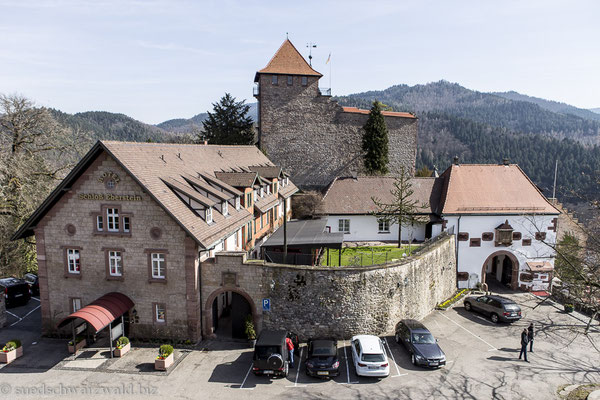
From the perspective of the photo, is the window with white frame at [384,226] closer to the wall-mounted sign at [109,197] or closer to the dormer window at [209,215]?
the dormer window at [209,215]

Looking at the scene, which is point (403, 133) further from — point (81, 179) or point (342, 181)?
point (81, 179)

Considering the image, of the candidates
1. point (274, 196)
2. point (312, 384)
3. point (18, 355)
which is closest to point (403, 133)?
point (274, 196)

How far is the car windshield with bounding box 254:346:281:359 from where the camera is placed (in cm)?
1910

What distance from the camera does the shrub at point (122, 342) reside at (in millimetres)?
20913

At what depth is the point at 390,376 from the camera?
19781 millimetres

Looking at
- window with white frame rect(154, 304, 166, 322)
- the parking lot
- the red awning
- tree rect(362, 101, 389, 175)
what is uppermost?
tree rect(362, 101, 389, 175)

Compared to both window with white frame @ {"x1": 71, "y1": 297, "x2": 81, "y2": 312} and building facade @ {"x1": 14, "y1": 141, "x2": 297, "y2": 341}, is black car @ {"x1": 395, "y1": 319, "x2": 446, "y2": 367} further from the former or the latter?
window with white frame @ {"x1": 71, "y1": 297, "x2": 81, "y2": 312}

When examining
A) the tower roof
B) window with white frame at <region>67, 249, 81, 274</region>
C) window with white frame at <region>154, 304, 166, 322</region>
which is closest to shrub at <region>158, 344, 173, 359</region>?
window with white frame at <region>154, 304, 166, 322</region>

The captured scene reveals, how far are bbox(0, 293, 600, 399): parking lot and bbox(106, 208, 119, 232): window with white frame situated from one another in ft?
23.6

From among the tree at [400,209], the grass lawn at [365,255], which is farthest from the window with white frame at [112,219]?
the tree at [400,209]

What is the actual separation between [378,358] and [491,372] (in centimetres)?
627

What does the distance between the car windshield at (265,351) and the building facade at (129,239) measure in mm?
4618

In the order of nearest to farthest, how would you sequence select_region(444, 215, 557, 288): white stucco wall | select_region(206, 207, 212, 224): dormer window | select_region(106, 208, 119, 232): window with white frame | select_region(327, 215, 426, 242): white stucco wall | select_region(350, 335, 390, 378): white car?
select_region(350, 335, 390, 378): white car < select_region(106, 208, 119, 232): window with white frame < select_region(206, 207, 212, 224): dormer window < select_region(444, 215, 557, 288): white stucco wall < select_region(327, 215, 426, 242): white stucco wall

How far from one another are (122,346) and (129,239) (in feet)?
18.4
